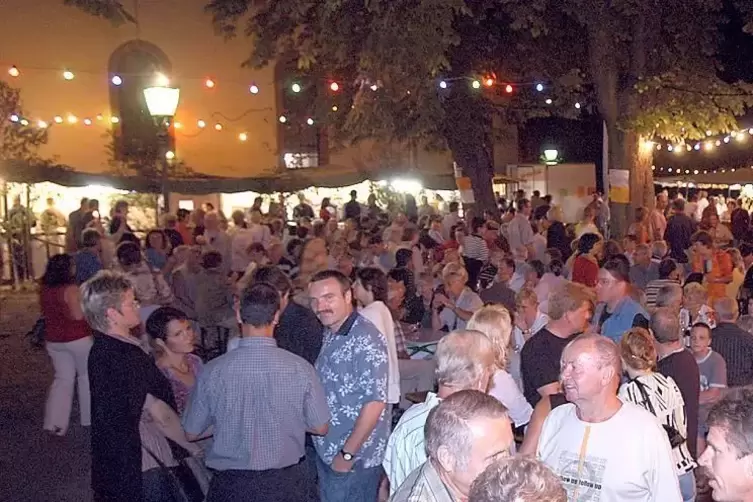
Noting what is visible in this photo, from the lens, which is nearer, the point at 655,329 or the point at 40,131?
the point at 655,329

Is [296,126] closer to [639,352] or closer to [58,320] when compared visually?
[58,320]

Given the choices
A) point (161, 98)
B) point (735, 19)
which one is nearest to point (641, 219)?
point (161, 98)

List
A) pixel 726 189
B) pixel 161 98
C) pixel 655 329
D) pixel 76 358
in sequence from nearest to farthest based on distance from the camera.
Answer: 1. pixel 655 329
2. pixel 76 358
3. pixel 161 98
4. pixel 726 189

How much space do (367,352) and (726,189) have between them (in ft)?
80.2

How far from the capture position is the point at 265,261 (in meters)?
10.3

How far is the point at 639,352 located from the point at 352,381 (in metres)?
1.42

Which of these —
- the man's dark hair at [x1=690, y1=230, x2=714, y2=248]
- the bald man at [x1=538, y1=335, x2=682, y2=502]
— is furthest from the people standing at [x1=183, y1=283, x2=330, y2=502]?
the man's dark hair at [x1=690, y1=230, x2=714, y2=248]

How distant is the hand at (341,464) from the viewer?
14.1 ft

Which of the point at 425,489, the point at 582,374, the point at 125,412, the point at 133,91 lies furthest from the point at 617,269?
the point at 133,91

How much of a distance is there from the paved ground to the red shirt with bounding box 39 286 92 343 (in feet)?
3.06

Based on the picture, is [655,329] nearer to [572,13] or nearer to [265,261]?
[265,261]

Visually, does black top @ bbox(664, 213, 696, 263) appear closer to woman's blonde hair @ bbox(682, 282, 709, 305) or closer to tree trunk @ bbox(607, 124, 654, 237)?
tree trunk @ bbox(607, 124, 654, 237)

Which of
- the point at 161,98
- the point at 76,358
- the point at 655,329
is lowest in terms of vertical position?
the point at 76,358

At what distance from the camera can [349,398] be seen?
4309mm
